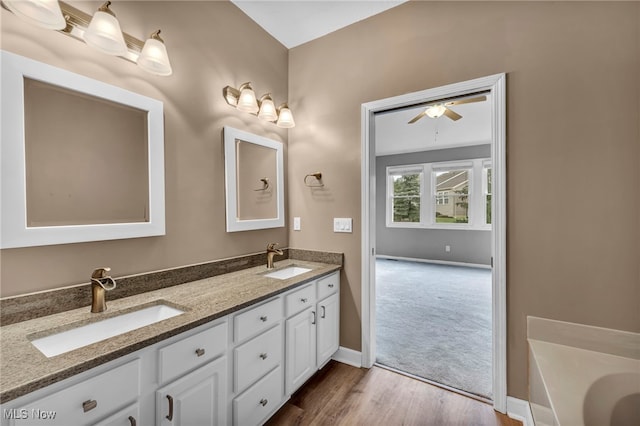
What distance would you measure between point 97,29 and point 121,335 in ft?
4.39

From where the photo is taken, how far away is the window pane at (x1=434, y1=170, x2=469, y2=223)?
601cm

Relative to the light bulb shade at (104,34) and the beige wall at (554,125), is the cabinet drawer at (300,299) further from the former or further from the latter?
the light bulb shade at (104,34)

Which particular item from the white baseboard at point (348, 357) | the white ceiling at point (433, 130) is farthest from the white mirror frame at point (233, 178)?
the white ceiling at point (433, 130)

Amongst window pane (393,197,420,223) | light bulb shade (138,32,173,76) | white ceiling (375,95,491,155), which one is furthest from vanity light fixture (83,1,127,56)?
window pane (393,197,420,223)

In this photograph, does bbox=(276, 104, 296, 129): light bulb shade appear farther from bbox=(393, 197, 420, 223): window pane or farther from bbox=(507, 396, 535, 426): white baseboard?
bbox=(393, 197, 420, 223): window pane

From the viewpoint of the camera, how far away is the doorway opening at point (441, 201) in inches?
69.0

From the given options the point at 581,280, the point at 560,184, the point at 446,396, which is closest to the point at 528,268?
the point at 581,280

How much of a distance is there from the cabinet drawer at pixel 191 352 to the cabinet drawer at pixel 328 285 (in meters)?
0.88

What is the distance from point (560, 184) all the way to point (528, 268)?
1.72 feet

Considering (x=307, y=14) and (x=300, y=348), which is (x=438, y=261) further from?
(x=307, y=14)

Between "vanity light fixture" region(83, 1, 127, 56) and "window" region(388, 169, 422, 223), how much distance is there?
6.05 m

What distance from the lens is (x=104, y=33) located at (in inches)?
50.2

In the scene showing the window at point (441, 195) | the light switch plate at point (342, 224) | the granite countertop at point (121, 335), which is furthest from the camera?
the window at point (441, 195)

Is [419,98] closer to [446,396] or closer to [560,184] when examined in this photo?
[560,184]
